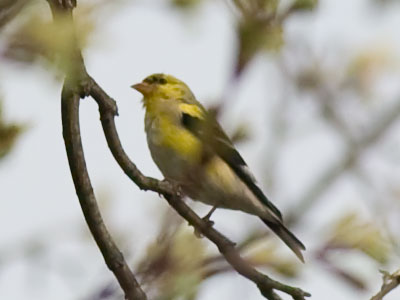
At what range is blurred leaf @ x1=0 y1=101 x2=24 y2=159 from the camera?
2170 millimetres

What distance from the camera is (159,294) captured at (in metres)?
Answer: 1.57

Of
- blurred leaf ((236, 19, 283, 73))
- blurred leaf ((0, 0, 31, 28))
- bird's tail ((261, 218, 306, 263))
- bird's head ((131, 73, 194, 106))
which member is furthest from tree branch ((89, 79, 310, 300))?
bird's head ((131, 73, 194, 106))

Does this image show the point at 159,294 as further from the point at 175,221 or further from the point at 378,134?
the point at 378,134

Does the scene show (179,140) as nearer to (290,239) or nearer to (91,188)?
(290,239)

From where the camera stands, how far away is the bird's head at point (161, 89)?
5.64 m

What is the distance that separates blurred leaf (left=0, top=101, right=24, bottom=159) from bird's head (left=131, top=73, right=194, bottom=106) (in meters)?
3.35

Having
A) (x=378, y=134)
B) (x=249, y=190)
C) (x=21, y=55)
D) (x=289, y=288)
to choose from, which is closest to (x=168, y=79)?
(x=249, y=190)

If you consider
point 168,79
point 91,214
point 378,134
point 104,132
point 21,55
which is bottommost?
point 378,134

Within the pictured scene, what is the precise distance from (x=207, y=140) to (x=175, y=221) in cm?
37

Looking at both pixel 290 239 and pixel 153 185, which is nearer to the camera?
pixel 153 185

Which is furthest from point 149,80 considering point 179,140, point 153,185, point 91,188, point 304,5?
point 304,5

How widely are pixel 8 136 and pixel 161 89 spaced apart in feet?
11.7

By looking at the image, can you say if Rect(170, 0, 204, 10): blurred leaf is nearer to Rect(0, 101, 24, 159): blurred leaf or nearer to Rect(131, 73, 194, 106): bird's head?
Rect(0, 101, 24, 159): blurred leaf

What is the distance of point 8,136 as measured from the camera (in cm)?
219
